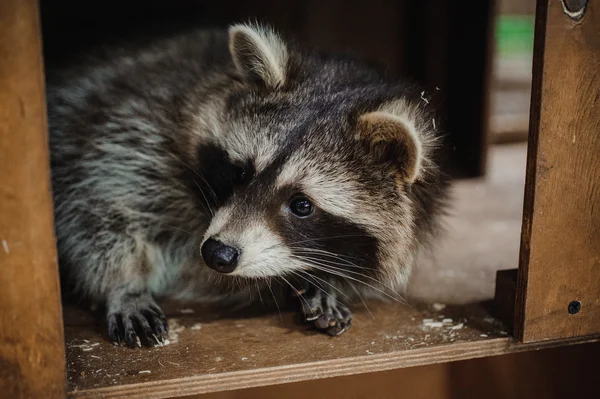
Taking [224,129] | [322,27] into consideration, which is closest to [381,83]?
[224,129]

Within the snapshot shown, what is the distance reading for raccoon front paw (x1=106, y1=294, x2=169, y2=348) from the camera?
1.78 metres

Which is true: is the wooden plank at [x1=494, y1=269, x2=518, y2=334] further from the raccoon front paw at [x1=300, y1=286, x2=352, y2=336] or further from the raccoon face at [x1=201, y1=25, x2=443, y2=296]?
the raccoon front paw at [x1=300, y1=286, x2=352, y2=336]

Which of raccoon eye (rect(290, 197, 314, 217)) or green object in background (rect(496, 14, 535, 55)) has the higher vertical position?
green object in background (rect(496, 14, 535, 55))

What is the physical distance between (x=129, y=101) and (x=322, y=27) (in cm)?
132

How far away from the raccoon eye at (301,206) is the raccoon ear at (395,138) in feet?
0.68

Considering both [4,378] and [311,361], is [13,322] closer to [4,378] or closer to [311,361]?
[4,378]

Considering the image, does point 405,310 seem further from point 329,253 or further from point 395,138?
point 395,138

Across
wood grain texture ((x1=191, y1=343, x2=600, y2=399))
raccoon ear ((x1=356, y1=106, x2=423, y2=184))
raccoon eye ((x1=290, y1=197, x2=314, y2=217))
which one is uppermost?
raccoon ear ((x1=356, y1=106, x2=423, y2=184))

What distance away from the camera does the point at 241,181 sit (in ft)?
5.84

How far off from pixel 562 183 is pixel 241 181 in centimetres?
79

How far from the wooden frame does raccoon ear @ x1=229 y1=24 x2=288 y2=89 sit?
2.07 ft

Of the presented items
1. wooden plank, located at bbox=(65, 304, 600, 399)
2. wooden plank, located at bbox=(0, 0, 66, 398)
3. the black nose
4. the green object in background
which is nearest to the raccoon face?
the black nose

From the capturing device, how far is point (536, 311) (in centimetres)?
178

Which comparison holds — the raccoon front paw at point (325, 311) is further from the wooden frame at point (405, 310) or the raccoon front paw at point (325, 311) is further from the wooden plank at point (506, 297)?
the wooden plank at point (506, 297)
